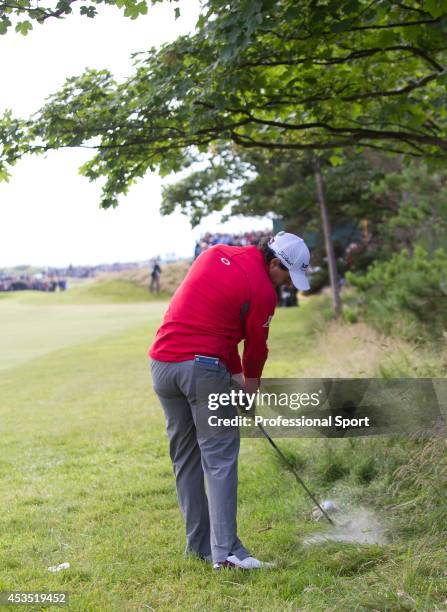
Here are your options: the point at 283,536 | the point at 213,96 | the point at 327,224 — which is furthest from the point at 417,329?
the point at 327,224

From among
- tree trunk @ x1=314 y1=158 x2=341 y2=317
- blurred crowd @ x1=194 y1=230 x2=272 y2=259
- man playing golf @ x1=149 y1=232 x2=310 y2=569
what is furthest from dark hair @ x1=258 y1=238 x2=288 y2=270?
blurred crowd @ x1=194 y1=230 x2=272 y2=259

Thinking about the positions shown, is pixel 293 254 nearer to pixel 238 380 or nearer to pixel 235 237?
pixel 238 380

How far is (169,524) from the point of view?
5.70 metres

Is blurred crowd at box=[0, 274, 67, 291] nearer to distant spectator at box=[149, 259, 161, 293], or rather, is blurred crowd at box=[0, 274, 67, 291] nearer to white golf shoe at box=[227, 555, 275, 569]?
distant spectator at box=[149, 259, 161, 293]

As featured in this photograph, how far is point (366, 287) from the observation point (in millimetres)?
15320

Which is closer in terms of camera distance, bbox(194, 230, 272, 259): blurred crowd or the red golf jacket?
the red golf jacket

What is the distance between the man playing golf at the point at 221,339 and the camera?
458 centimetres

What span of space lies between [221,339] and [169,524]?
176 cm

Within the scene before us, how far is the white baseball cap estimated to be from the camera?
4.61 m

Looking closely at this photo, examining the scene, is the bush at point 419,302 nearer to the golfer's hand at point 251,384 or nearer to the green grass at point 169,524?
the green grass at point 169,524

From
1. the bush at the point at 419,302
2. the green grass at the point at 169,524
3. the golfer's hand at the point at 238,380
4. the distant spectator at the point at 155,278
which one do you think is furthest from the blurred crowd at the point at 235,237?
the distant spectator at the point at 155,278

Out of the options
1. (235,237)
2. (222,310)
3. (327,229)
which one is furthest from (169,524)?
(235,237)

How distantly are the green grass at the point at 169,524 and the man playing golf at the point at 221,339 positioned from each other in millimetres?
365

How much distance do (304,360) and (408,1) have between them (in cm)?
795
